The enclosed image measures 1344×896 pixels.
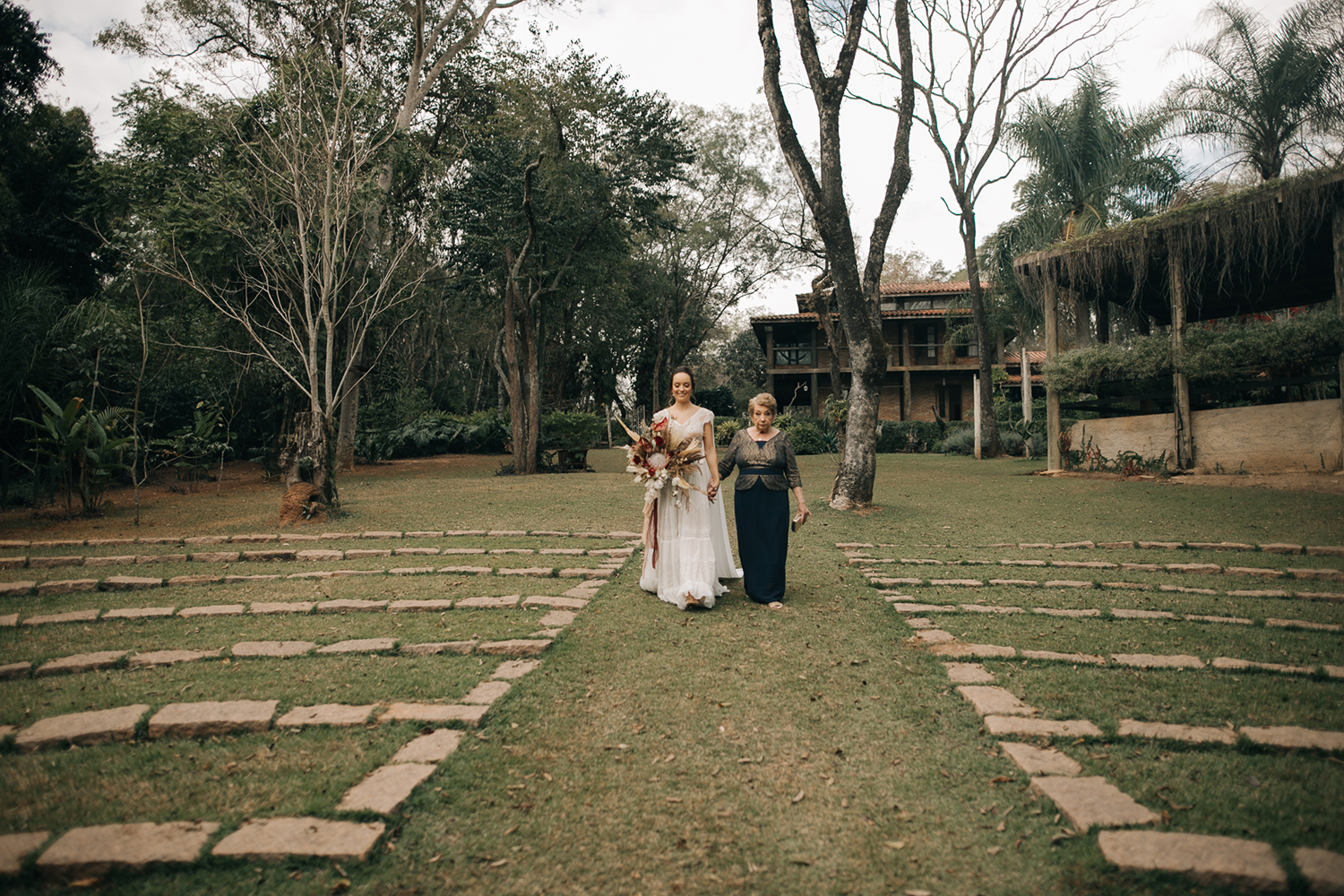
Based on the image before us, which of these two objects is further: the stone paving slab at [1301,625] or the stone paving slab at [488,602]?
the stone paving slab at [488,602]

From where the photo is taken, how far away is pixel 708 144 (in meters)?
28.8

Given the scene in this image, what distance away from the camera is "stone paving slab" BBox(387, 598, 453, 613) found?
16.8ft

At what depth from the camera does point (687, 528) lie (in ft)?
17.8

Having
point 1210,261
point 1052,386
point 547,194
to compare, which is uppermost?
point 547,194

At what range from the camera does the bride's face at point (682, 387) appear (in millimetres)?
5523

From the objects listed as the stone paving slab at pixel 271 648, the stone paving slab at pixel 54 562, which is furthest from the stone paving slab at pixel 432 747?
the stone paving slab at pixel 54 562

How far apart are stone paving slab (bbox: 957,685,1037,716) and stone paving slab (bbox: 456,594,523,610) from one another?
3056 mm

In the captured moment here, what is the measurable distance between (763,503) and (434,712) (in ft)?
9.30

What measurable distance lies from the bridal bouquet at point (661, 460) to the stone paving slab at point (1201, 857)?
349 centimetres

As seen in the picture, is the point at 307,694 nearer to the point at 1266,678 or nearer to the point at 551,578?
the point at 551,578

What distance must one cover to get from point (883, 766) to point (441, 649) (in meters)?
2.54

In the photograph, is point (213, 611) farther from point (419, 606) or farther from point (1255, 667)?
point (1255, 667)

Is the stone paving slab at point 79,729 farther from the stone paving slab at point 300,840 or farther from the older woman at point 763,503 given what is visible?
the older woman at point 763,503

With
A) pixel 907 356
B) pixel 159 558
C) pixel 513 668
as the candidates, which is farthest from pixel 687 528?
pixel 907 356
